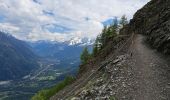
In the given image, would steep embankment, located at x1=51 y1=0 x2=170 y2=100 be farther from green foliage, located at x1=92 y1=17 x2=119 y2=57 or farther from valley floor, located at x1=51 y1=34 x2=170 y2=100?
green foliage, located at x1=92 y1=17 x2=119 y2=57

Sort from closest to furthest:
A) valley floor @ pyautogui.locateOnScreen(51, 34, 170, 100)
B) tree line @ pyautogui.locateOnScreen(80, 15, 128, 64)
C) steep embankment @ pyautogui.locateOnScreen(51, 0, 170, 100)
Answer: valley floor @ pyautogui.locateOnScreen(51, 34, 170, 100) → steep embankment @ pyautogui.locateOnScreen(51, 0, 170, 100) → tree line @ pyautogui.locateOnScreen(80, 15, 128, 64)

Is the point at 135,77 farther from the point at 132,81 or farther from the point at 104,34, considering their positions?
the point at 104,34

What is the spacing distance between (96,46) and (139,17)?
4081 cm

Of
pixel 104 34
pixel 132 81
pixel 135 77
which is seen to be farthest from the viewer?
pixel 104 34

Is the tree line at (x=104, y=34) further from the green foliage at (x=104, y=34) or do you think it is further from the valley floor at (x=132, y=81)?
the valley floor at (x=132, y=81)

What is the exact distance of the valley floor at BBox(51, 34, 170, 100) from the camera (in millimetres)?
36594

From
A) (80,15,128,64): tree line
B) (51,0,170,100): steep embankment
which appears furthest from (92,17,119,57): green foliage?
(51,0,170,100): steep embankment

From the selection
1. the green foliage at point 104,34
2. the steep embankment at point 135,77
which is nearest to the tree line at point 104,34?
the green foliage at point 104,34

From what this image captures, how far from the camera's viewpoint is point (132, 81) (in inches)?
1580

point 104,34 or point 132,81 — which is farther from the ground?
point 104,34

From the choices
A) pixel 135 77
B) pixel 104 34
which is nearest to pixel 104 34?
pixel 104 34

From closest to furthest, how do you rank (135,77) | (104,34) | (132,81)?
(132,81), (135,77), (104,34)

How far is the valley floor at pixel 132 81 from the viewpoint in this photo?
120 feet

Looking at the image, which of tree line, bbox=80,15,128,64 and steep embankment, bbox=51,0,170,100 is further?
tree line, bbox=80,15,128,64
